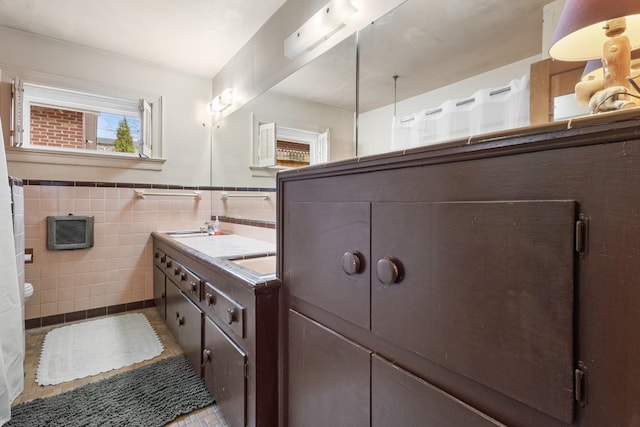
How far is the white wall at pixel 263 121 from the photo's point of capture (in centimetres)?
157

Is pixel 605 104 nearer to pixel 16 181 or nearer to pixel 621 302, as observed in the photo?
pixel 621 302

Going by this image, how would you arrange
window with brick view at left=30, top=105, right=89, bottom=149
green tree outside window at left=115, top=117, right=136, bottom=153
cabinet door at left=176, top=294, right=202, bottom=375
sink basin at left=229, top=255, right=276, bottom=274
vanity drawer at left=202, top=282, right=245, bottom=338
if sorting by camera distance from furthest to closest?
window with brick view at left=30, top=105, right=89, bottom=149 → green tree outside window at left=115, top=117, right=136, bottom=153 → cabinet door at left=176, top=294, right=202, bottom=375 → sink basin at left=229, top=255, right=276, bottom=274 → vanity drawer at left=202, top=282, right=245, bottom=338

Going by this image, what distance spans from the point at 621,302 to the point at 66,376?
A: 2367mm

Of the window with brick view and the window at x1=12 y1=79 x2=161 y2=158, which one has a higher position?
the window with brick view

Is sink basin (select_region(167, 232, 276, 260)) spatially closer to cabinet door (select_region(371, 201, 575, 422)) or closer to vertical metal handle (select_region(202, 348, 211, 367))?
vertical metal handle (select_region(202, 348, 211, 367))

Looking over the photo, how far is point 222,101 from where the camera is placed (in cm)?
279

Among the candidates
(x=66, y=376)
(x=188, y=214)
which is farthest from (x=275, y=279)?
(x=188, y=214)

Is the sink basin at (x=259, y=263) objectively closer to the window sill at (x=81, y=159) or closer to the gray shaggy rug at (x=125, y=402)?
the gray shaggy rug at (x=125, y=402)

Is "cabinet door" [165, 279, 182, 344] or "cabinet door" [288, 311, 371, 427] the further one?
"cabinet door" [165, 279, 182, 344]

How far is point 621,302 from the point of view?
362 mm

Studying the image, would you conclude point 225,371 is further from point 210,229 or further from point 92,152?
point 92,152

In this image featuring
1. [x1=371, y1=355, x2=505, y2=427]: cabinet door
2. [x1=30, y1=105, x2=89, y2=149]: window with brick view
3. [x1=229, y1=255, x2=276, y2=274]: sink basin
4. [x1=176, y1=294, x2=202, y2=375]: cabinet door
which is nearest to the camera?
[x1=371, y1=355, x2=505, y2=427]: cabinet door

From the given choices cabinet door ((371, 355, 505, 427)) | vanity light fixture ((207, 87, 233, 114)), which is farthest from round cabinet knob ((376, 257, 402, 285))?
vanity light fixture ((207, 87, 233, 114))

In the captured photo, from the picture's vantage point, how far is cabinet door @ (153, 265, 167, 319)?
2.30 metres
